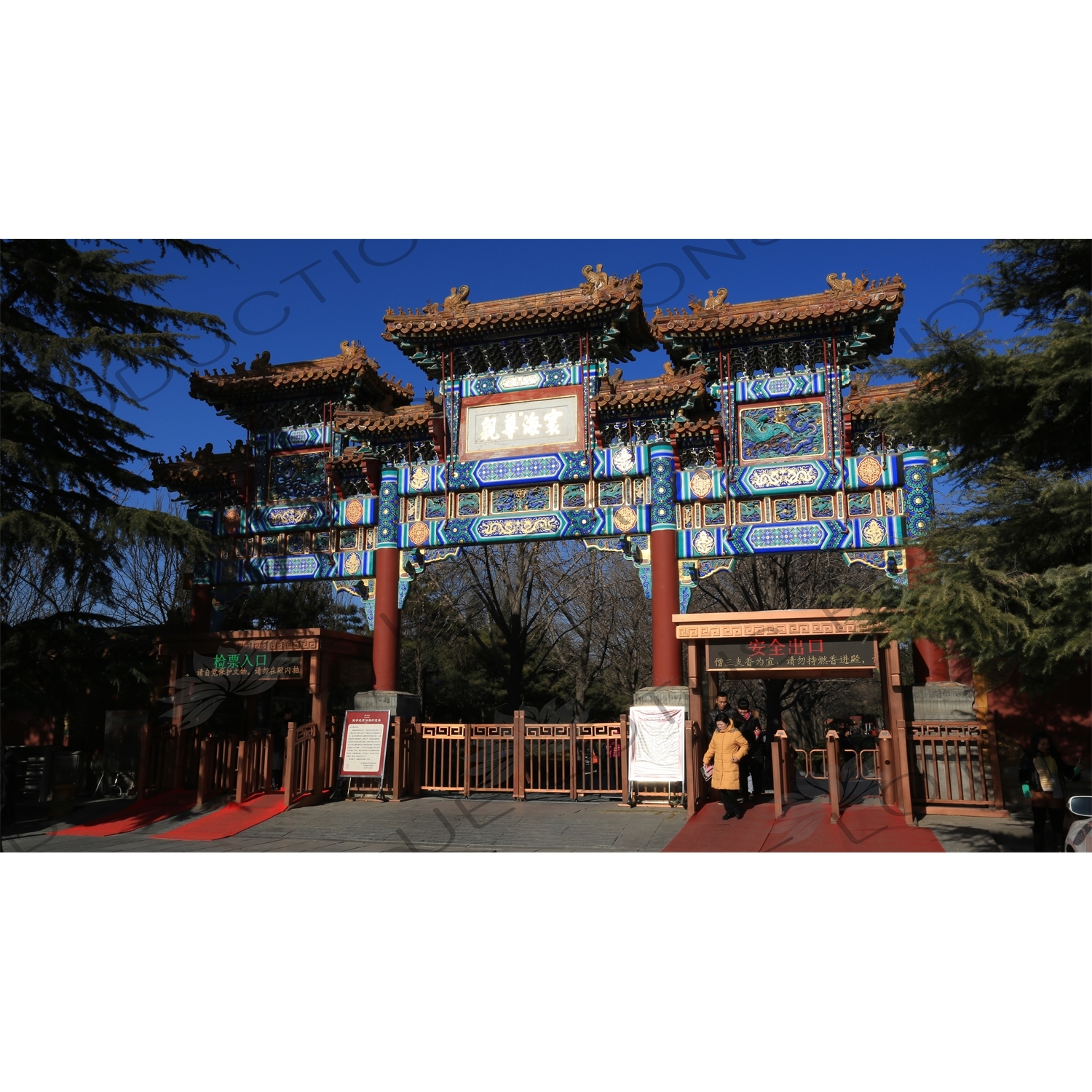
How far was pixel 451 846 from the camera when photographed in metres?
10.6

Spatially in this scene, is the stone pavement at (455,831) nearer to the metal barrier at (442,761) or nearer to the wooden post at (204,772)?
the wooden post at (204,772)

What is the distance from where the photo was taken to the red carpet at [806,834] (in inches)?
380

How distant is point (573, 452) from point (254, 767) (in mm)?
7474

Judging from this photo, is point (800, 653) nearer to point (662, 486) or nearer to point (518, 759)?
point (662, 486)

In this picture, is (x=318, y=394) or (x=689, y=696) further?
(x=318, y=394)

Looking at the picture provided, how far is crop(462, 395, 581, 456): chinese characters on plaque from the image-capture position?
51.7 feet

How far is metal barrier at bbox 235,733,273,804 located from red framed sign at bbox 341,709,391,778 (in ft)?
3.86

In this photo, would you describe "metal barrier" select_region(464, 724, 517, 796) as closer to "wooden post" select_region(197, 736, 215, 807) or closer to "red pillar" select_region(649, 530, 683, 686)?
"red pillar" select_region(649, 530, 683, 686)

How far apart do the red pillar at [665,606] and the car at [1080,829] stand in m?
6.93

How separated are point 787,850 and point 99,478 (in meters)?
10.6

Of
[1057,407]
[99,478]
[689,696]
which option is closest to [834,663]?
[689,696]

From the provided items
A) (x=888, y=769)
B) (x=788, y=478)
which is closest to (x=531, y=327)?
(x=788, y=478)

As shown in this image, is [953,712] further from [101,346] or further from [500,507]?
[101,346]

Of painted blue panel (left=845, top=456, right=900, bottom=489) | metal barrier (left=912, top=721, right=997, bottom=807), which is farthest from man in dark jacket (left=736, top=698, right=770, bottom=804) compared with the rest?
painted blue panel (left=845, top=456, right=900, bottom=489)
